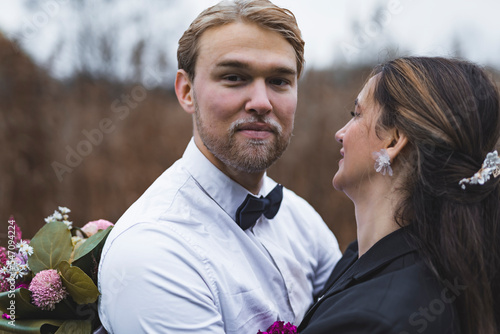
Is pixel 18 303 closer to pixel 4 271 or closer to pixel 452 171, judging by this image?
pixel 4 271

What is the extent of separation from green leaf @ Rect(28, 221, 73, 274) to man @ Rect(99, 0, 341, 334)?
0.22m

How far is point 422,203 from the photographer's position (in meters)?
1.83

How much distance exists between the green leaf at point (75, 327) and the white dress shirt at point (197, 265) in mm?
66

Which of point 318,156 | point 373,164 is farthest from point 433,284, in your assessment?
point 318,156

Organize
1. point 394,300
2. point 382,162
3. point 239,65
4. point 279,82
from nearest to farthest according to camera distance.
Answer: point 394,300, point 382,162, point 239,65, point 279,82

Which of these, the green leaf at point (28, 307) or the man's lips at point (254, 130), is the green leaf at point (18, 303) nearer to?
the green leaf at point (28, 307)

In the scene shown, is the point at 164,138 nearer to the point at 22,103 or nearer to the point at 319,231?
the point at 22,103

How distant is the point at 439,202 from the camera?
183cm

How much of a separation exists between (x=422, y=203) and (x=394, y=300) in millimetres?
434

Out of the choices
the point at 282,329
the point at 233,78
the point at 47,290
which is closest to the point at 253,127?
the point at 233,78

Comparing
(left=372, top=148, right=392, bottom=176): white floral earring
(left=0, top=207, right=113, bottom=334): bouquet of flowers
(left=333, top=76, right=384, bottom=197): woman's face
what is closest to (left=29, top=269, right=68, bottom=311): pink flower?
(left=0, top=207, right=113, bottom=334): bouquet of flowers

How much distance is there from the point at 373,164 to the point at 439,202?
1.08ft

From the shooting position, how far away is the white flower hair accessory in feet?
5.76

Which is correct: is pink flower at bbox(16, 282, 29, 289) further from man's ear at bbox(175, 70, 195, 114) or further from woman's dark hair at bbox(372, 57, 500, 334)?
woman's dark hair at bbox(372, 57, 500, 334)
